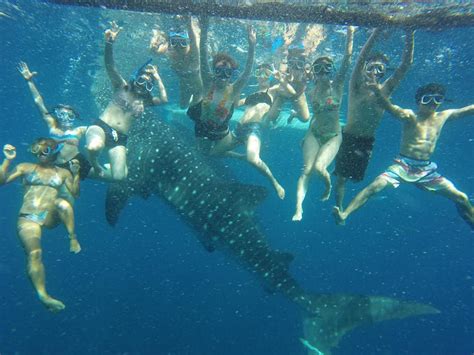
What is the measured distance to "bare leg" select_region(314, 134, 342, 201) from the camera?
23.2 ft

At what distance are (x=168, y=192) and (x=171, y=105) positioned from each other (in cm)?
1592

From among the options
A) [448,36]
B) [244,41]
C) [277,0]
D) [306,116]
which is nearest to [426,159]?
[306,116]

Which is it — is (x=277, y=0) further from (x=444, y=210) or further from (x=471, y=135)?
(x=444, y=210)

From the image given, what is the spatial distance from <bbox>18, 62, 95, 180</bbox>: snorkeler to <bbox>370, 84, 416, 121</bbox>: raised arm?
663cm

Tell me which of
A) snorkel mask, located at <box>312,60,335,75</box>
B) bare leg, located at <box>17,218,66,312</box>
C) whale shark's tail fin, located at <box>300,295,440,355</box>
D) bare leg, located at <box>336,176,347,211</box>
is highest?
snorkel mask, located at <box>312,60,335,75</box>

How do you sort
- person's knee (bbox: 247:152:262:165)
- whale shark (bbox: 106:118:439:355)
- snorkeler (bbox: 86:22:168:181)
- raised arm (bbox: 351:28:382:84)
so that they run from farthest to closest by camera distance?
1. person's knee (bbox: 247:152:262:165)
2. whale shark (bbox: 106:118:439:355)
3. snorkeler (bbox: 86:22:168:181)
4. raised arm (bbox: 351:28:382:84)

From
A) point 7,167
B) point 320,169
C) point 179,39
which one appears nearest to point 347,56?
point 320,169

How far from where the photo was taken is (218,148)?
9.12 meters

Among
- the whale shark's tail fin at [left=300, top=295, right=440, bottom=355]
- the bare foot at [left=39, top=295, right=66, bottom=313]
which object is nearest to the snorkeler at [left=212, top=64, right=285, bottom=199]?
the whale shark's tail fin at [left=300, top=295, right=440, bottom=355]

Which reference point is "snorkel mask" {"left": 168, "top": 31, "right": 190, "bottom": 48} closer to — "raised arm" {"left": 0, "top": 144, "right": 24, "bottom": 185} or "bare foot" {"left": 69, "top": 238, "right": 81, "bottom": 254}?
"raised arm" {"left": 0, "top": 144, "right": 24, "bottom": 185}

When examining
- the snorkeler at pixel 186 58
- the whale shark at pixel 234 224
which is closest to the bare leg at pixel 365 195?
the whale shark at pixel 234 224

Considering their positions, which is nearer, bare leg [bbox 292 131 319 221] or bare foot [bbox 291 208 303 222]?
bare foot [bbox 291 208 303 222]

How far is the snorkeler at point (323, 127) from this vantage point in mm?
6844

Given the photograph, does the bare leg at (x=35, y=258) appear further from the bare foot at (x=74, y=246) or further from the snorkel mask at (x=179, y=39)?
the snorkel mask at (x=179, y=39)
